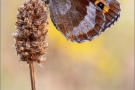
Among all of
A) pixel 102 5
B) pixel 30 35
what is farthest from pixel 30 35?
pixel 102 5

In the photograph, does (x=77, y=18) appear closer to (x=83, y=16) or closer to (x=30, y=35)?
(x=83, y=16)

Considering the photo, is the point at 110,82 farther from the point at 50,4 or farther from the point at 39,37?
the point at 39,37

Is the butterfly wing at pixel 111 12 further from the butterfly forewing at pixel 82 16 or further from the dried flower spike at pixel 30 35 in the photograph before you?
the dried flower spike at pixel 30 35

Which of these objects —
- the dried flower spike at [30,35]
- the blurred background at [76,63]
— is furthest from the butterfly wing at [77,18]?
the blurred background at [76,63]

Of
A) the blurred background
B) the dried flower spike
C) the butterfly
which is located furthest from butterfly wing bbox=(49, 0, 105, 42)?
the blurred background

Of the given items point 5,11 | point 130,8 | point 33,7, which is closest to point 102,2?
point 33,7

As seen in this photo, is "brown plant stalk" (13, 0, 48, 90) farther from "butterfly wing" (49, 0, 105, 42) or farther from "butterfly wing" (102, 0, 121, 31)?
"butterfly wing" (102, 0, 121, 31)
